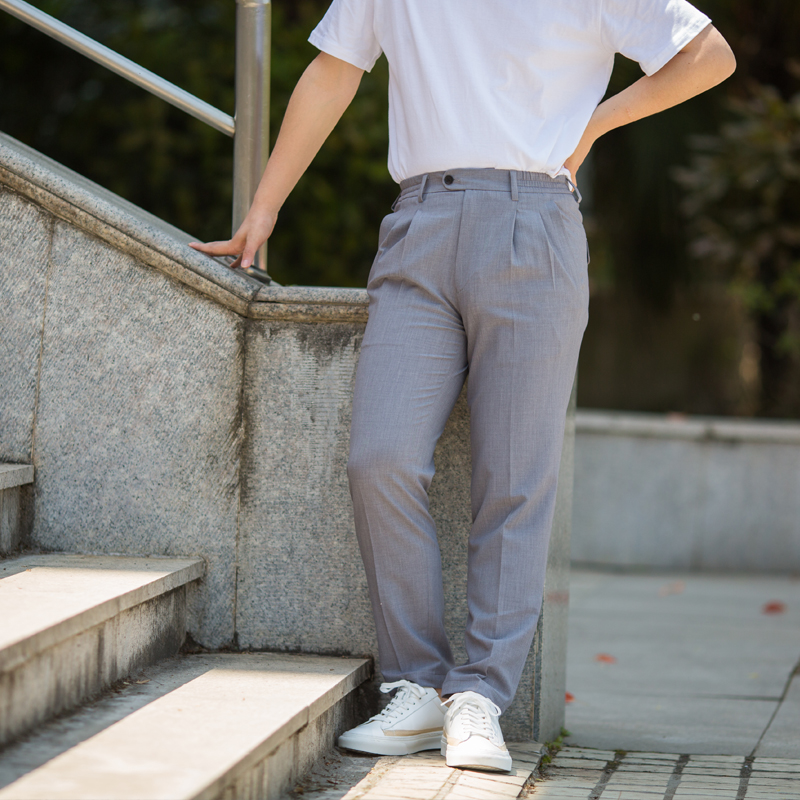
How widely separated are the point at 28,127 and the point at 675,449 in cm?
422

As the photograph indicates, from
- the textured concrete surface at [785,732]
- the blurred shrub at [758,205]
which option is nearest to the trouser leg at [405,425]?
the textured concrete surface at [785,732]

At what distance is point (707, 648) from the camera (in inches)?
150

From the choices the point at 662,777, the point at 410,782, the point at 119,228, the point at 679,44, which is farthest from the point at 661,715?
the point at 119,228

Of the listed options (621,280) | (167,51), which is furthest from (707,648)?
(621,280)

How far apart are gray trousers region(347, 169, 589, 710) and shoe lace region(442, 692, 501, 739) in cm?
3

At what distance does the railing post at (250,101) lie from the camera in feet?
8.87

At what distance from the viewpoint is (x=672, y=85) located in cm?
221

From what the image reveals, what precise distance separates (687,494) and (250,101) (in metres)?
3.68

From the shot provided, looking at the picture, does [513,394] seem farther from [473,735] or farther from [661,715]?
[661,715]

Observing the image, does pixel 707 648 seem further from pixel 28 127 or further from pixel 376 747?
pixel 28 127

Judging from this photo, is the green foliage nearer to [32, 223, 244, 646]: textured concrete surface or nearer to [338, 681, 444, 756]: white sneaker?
[32, 223, 244, 646]: textured concrete surface

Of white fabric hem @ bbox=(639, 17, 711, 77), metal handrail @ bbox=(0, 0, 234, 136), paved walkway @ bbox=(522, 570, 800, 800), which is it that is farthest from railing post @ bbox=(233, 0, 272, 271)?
paved walkway @ bbox=(522, 570, 800, 800)

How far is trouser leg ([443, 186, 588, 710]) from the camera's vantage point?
2.13m

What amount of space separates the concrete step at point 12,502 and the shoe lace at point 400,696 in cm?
92
